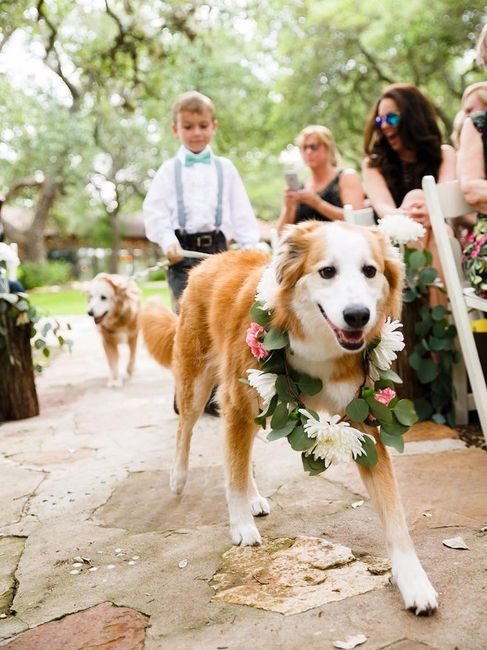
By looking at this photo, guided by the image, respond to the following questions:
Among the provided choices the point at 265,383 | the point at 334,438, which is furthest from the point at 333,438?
the point at 265,383

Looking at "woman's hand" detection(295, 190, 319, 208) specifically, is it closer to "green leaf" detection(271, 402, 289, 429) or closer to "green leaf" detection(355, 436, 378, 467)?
"green leaf" detection(271, 402, 289, 429)

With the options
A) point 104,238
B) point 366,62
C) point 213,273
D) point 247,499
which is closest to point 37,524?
point 247,499

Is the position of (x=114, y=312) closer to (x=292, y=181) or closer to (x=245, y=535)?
(x=292, y=181)

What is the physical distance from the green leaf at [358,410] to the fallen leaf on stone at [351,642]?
70 cm

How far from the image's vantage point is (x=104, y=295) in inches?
266

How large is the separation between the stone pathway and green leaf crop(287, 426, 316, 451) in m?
0.44

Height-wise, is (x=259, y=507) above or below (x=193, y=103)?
below

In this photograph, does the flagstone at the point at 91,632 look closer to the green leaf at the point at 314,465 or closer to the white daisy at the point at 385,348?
the green leaf at the point at 314,465

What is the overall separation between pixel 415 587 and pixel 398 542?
0.18 metres

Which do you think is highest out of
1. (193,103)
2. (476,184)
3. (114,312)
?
(193,103)

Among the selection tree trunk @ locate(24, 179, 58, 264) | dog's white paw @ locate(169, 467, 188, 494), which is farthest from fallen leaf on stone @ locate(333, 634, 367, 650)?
tree trunk @ locate(24, 179, 58, 264)

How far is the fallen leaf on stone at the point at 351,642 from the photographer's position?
1741 mm

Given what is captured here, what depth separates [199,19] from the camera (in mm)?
12086

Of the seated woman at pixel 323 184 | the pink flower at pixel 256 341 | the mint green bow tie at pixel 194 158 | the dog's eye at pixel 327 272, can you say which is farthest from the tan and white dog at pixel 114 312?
the dog's eye at pixel 327 272
